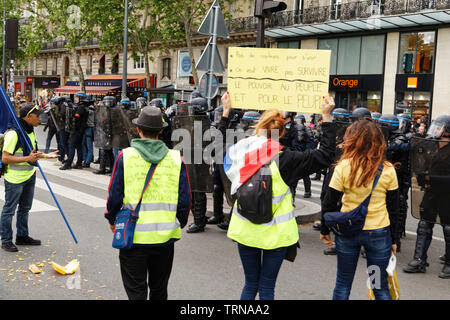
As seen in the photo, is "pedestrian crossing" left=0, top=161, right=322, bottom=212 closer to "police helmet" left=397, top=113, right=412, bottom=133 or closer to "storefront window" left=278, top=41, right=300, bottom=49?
"police helmet" left=397, top=113, right=412, bottom=133

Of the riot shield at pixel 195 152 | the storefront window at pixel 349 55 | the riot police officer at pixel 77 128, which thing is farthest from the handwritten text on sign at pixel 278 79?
the storefront window at pixel 349 55

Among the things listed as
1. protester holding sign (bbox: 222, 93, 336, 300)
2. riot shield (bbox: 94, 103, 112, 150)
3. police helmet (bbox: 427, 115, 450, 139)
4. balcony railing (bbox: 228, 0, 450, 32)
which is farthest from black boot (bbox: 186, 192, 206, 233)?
balcony railing (bbox: 228, 0, 450, 32)

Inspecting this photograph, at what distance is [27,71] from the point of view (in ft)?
190

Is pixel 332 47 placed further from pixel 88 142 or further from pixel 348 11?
pixel 88 142

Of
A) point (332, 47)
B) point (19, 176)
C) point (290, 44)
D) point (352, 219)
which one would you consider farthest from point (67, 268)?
point (290, 44)

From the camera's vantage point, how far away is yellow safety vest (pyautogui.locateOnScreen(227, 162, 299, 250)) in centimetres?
347

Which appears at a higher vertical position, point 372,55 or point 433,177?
point 372,55

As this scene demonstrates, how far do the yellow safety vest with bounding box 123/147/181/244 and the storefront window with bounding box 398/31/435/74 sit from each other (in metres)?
23.1

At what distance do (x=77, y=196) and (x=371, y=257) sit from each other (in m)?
6.55

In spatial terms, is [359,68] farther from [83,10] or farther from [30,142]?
[30,142]

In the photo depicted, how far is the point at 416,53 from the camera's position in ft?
80.0

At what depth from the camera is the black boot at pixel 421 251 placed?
5523mm

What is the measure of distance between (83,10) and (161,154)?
30883 mm

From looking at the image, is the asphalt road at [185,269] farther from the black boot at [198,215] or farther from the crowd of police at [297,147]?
the crowd of police at [297,147]
